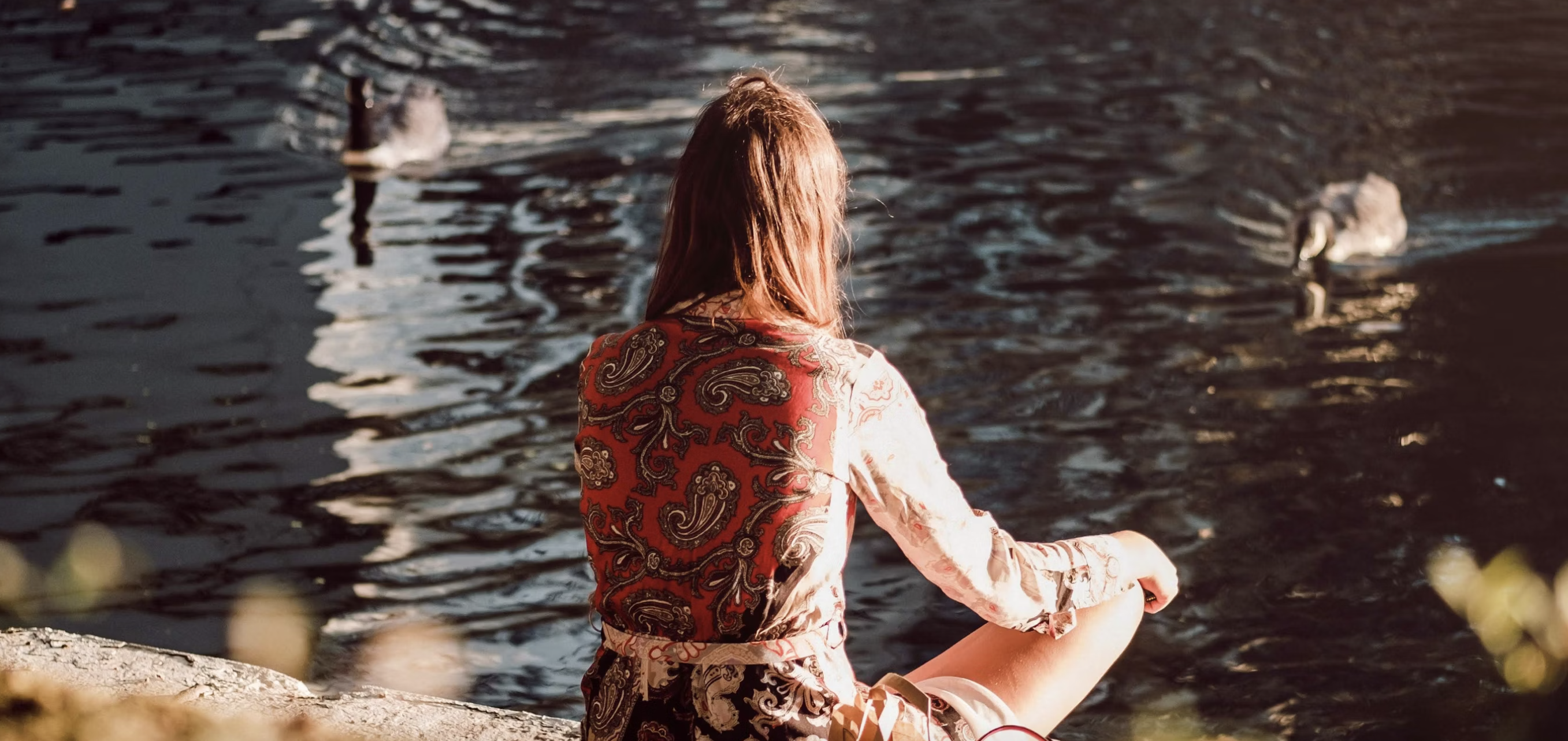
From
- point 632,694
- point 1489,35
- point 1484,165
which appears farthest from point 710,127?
point 1489,35

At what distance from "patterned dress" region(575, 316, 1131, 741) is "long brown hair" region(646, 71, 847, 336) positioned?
8cm

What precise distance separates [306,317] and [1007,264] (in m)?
4.49

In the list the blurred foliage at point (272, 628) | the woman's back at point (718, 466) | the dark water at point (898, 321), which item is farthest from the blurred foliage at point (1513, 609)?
the blurred foliage at point (272, 628)

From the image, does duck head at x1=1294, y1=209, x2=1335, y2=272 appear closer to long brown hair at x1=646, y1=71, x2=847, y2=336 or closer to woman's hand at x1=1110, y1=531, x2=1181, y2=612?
woman's hand at x1=1110, y1=531, x2=1181, y2=612

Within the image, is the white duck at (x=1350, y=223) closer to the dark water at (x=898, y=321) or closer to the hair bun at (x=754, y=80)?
the dark water at (x=898, y=321)

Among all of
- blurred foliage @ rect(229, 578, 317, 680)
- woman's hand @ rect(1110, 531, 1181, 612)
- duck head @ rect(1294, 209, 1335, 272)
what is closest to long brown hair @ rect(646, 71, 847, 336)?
woman's hand @ rect(1110, 531, 1181, 612)

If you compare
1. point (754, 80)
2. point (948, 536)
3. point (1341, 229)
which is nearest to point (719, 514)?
point (948, 536)

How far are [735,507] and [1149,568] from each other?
105 cm

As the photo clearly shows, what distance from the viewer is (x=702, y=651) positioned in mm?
2557

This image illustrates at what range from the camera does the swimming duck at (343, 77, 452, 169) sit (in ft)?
39.2

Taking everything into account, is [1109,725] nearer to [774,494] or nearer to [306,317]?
[774,494]

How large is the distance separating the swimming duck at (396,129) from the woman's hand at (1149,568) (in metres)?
9.87

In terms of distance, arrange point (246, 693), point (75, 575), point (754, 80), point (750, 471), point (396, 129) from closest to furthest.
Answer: point (750, 471), point (754, 80), point (246, 693), point (75, 575), point (396, 129)

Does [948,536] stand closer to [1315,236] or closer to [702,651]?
[702,651]
